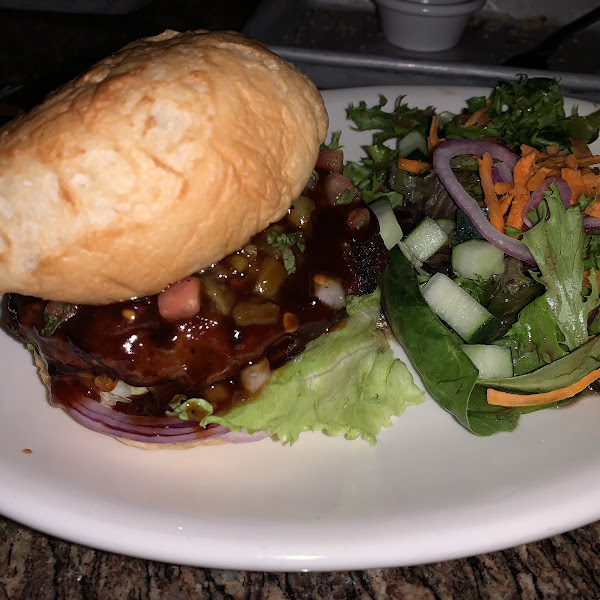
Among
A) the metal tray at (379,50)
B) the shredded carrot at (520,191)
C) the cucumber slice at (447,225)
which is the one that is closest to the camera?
the shredded carrot at (520,191)

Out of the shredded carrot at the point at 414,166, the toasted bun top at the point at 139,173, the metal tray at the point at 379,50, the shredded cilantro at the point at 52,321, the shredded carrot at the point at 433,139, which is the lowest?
the metal tray at the point at 379,50

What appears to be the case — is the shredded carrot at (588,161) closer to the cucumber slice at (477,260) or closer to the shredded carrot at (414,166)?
the cucumber slice at (477,260)

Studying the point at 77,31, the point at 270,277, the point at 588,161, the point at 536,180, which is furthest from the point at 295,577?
the point at 77,31

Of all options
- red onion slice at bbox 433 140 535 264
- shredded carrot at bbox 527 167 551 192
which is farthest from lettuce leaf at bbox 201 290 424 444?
shredded carrot at bbox 527 167 551 192

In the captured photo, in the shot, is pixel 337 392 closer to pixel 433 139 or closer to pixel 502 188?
pixel 502 188

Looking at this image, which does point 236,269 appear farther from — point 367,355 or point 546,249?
point 546,249

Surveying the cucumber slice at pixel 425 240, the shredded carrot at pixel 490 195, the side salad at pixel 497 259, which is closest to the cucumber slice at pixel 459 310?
the side salad at pixel 497 259
